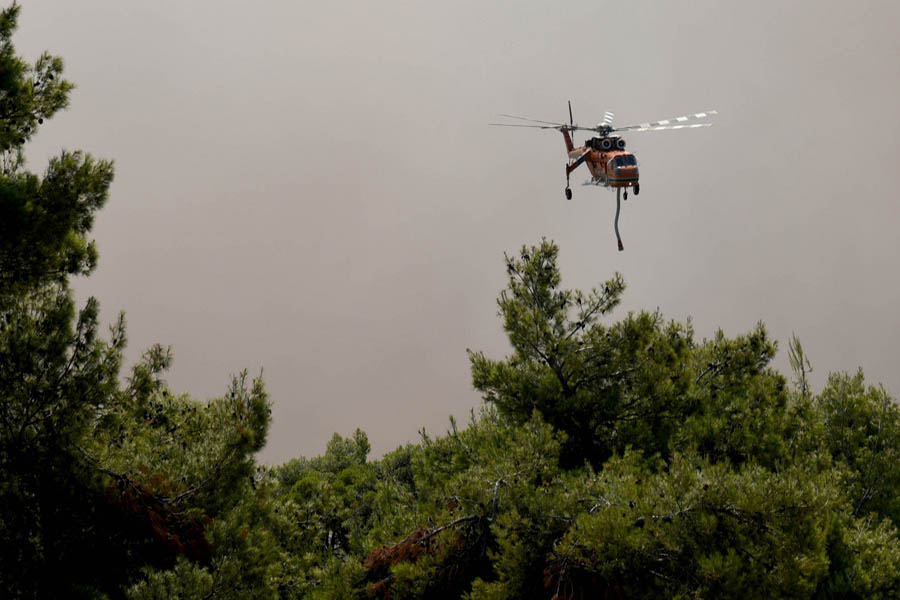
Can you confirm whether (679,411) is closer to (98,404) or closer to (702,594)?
(702,594)

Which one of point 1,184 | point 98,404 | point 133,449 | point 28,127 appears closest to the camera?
point 1,184

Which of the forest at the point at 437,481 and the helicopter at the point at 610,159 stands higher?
the helicopter at the point at 610,159

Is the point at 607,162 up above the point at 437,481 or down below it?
above

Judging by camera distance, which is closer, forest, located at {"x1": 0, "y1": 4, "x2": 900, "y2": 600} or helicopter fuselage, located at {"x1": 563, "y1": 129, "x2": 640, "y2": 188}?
forest, located at {"x1": 0, "y1": 4, "x2": 900, "y2": 600}

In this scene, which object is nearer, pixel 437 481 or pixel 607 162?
pixel 437 481

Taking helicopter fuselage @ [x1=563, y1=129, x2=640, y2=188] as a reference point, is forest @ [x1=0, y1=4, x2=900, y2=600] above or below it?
below

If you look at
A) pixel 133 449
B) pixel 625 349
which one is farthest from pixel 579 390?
pixel 133 449

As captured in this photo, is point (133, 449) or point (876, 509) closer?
point (133, 449)

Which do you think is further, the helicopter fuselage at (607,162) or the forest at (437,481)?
the helicopter fuselage at (607,162)
